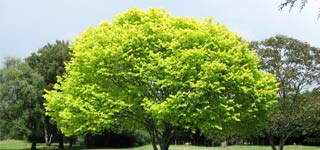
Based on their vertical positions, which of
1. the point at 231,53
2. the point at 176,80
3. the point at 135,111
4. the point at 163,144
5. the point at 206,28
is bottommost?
the point at 163,144

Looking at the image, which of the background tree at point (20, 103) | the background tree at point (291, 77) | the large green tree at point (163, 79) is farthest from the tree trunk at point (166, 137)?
the background tree at point (20, 103)

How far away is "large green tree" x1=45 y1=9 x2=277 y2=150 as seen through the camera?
2658cm

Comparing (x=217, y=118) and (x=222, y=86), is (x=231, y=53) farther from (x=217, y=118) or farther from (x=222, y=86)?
(x=217, y=118)

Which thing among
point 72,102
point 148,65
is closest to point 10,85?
point 72,102

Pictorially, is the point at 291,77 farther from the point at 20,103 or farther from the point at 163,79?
the point at 20,103

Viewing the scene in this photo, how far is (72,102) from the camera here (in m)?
29.2

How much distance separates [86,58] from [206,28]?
8445mm

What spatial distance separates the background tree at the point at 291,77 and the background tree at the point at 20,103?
33273 millimetres

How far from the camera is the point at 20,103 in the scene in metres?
56.5

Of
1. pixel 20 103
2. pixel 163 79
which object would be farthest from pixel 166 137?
pixel 20 103

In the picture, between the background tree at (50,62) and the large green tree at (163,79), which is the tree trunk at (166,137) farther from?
the background tree at (50,62)

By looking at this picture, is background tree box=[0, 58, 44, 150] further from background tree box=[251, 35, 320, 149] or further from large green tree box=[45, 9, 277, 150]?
background tree box=[251, 35, 320, 149]

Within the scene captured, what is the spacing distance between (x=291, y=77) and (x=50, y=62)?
127 feet

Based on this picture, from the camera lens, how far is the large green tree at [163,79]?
26.6 metres
